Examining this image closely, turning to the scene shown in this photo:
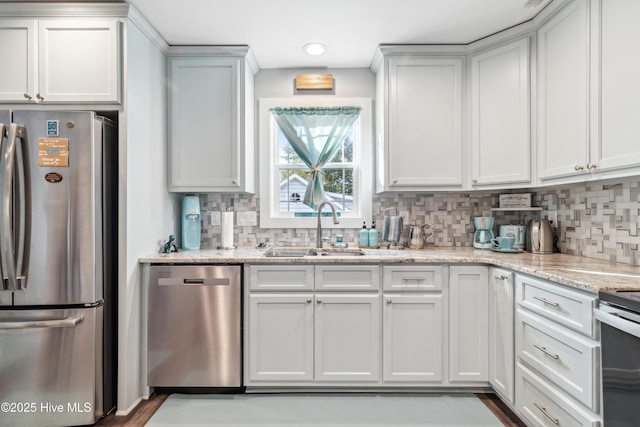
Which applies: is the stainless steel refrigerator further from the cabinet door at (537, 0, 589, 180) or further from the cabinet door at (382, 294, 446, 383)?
the cabinet door at (537, 0, 589, 180)

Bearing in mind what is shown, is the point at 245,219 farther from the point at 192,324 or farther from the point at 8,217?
the point at 8,217

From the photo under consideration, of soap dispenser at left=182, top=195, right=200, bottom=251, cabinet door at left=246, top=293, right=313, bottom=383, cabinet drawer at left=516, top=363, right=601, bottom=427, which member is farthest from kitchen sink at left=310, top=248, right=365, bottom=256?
cabinet drawer at left=516, top=363, right=601, bottom=427

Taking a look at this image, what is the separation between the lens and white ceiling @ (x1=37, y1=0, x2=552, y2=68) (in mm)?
2001

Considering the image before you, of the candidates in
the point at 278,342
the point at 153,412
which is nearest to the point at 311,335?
the point at 278,342

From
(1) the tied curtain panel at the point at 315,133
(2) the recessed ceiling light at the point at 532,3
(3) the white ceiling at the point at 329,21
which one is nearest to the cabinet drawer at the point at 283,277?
(1) the tied curtain panel at the point at 315,133

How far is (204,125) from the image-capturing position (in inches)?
97.7

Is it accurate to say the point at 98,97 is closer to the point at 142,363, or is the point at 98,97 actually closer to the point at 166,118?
the point at 166,118

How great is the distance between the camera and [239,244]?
2.83m

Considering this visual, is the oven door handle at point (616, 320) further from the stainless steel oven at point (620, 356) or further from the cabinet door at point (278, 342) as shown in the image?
the cabinet door at point (278, 342)

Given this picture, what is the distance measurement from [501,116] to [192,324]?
8.33ft

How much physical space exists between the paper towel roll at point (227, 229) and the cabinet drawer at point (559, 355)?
2039 millimetres

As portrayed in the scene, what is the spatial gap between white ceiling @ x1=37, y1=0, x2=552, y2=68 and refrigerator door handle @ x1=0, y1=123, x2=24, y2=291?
1.07 meters

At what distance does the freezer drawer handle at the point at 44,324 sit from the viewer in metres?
1.76

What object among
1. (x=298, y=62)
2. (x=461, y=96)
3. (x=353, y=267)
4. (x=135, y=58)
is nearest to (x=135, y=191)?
(x=135, y=58)
